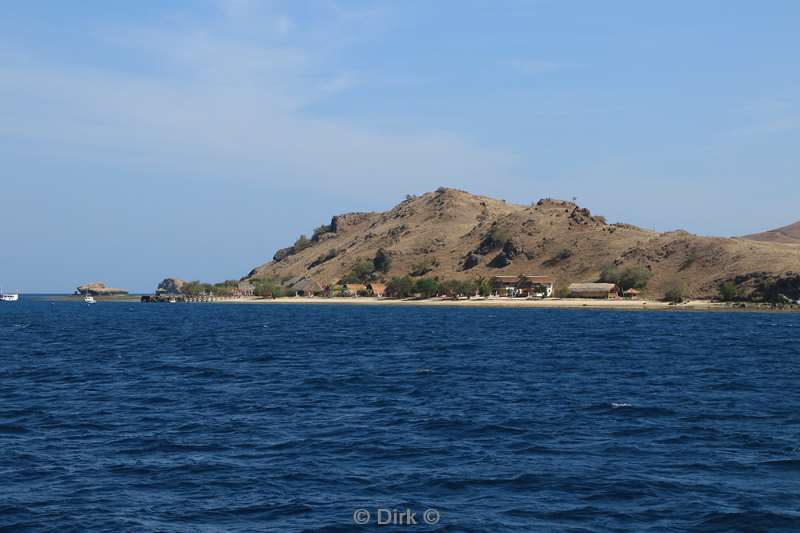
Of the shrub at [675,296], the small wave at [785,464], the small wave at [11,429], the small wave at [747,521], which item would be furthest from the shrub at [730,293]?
the small wave at [747,521]

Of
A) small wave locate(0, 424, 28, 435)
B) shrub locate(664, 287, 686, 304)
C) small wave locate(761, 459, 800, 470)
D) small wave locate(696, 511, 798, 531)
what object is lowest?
small wave locate(696, 511, 798, 531)

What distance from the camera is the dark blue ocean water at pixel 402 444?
70.8 ft

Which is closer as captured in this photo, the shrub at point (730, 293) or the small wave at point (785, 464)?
the small wave at point (785, 464)

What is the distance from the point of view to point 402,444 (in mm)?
30000

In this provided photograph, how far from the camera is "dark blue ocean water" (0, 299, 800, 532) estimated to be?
70.8ft

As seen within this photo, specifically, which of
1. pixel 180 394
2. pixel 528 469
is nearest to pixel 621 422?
pixel 528 469

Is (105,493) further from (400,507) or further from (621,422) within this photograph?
(621,422)

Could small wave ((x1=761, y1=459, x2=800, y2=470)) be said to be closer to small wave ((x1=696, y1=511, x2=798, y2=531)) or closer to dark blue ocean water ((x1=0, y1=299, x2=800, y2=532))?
dark blue ocean water ((x1=0, y1=299, x2=800, y2=532))

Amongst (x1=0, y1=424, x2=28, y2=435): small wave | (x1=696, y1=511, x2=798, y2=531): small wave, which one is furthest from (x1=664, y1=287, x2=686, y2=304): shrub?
(x1=696, y1=511, x2=798, y2=531): small wave

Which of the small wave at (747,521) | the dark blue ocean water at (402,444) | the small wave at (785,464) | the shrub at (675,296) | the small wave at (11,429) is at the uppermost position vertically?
the shrub at (675,296)

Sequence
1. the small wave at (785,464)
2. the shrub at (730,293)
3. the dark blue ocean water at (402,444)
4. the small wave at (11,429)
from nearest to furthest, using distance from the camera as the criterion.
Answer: the dark blue ocean water at (402,444) → the small wave at (785,464) → the small wave at (11,429) → the shrub at (730,293)

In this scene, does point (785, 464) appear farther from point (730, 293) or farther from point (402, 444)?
point (730, 293)

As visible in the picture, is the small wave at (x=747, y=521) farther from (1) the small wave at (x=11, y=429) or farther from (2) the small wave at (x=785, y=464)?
(1) the small wave at (x=11, y=429)

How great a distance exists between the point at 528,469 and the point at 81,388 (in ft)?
97.3
